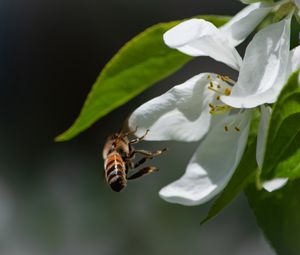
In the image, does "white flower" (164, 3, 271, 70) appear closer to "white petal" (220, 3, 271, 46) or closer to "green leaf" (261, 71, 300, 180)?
"white petal" (220, 3, 271, 46)

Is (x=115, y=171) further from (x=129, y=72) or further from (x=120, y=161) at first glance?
(x=129, y=72)

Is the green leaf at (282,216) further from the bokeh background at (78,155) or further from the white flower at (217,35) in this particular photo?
the bokeh background at (78,155)

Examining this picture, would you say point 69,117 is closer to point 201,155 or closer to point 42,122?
point 42,122

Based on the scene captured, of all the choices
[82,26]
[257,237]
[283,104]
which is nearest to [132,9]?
[82,26]

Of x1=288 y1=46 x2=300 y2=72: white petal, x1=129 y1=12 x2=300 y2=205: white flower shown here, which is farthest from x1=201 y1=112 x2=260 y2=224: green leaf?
x1=288 y1=46 x2=300 y2=72: white petal

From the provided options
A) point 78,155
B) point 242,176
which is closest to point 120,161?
point 242,176
